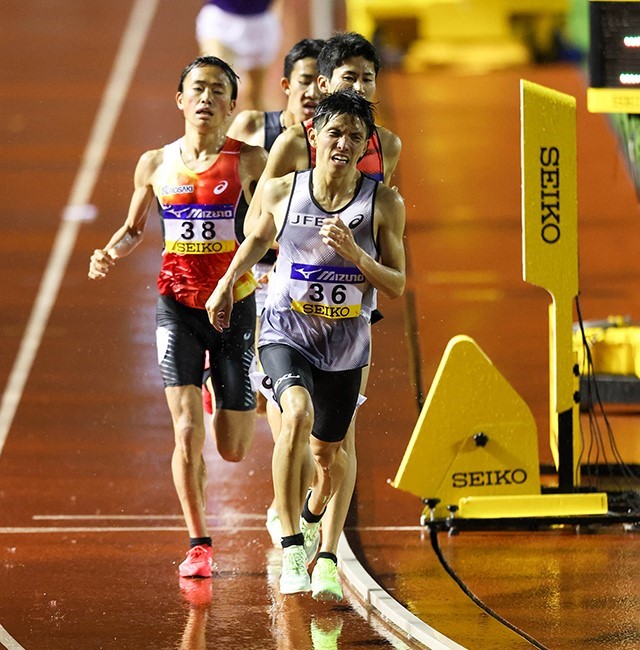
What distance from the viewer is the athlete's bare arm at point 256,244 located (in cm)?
771

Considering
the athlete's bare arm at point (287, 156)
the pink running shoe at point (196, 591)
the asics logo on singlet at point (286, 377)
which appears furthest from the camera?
the athlete's bare arm at point (287, 156)

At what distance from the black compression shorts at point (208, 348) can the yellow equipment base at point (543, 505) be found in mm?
1402

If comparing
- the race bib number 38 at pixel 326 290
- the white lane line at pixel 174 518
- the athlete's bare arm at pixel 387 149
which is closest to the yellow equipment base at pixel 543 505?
the white lane line at pixel 174 518

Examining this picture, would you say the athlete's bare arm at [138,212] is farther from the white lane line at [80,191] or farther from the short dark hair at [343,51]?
the white lane line at [80,191]

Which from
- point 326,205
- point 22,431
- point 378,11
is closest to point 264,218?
point 326,205

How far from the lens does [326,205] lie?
25.1 ft

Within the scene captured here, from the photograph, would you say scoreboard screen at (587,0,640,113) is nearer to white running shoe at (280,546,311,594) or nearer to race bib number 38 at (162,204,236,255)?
race bib number 38 at (162,204,236,255)

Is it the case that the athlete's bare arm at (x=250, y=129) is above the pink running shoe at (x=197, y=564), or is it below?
above

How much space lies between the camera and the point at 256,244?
7.73 meters

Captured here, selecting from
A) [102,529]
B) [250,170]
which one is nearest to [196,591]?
[102,529]

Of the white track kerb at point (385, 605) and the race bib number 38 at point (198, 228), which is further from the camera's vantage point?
the race bib number 38 at point (198, 228)

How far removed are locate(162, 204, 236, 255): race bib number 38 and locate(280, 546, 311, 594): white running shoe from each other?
1.60m

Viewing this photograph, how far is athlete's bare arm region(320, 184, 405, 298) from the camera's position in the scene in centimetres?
738

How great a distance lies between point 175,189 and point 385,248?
1.25 meters
